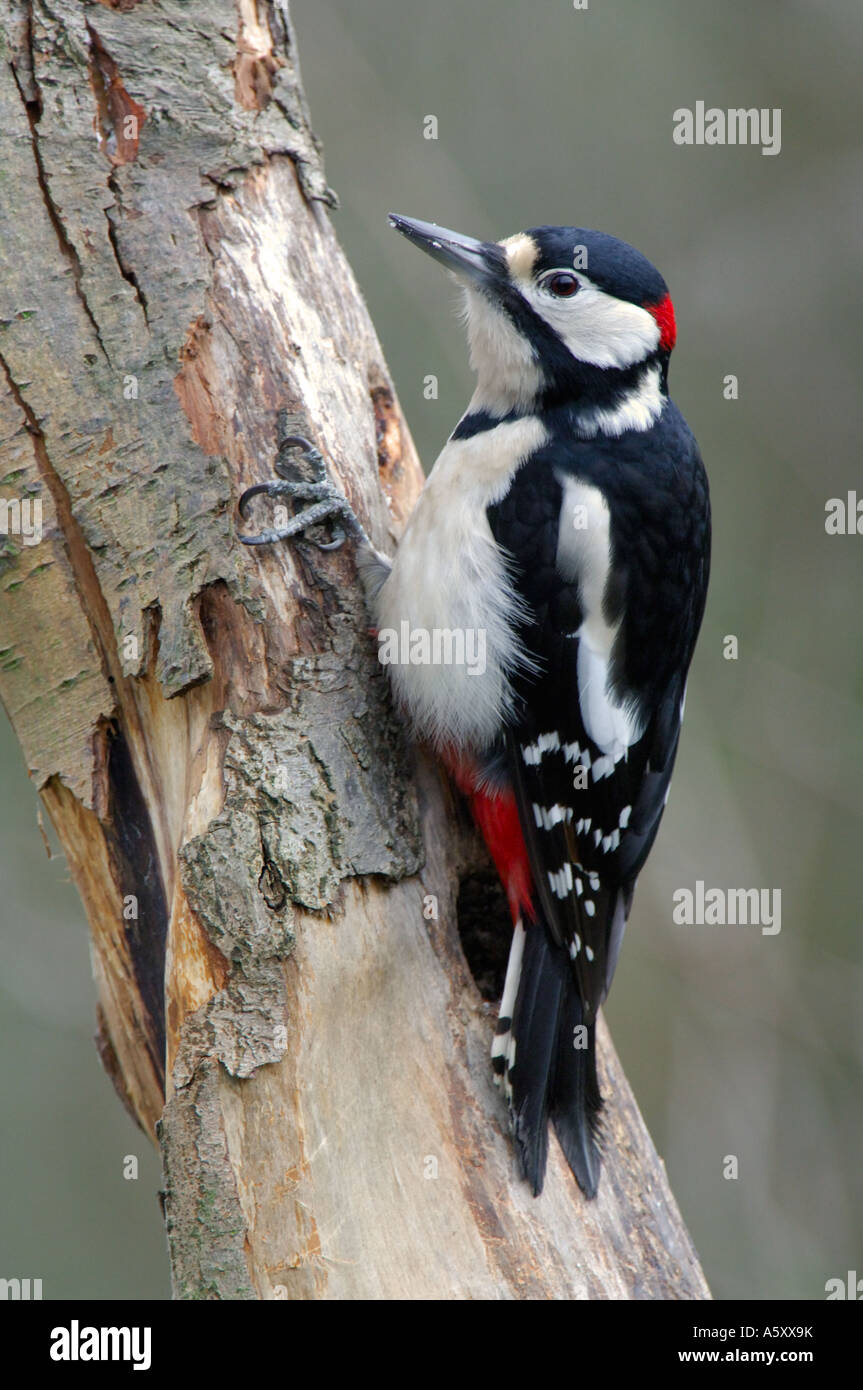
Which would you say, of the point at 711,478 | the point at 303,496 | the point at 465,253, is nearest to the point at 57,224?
the point at 303,496

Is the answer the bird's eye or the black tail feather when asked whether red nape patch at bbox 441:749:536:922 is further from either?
the bird's eye

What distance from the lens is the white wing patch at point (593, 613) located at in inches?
101

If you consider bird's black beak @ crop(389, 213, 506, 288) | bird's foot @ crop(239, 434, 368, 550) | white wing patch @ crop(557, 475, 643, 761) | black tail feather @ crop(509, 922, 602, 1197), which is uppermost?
bird's black beak @ crop(389, 213, 506, 288)

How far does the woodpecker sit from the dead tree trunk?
0.36 feet

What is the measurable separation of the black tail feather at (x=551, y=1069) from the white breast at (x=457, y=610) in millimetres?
461

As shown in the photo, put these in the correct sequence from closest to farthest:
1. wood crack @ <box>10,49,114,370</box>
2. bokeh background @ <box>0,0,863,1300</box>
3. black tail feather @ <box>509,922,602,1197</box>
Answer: black tail feather @ <box>509,922,602,1197</box> → wood crack @ <box>10,49,114,370</box> → bokeh background @ <box>0,0,863,1300</box>

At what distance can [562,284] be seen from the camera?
2705mm

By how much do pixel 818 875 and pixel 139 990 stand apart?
3096 millimetres

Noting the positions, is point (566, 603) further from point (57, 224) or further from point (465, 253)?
point (57, 224)

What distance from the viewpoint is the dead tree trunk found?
2162mm

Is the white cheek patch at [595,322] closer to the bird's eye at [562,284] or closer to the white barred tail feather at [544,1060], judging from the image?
the bird's eye at [562,284]

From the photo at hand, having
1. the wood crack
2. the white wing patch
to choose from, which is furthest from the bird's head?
the wood crack

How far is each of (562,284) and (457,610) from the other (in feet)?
2.43
